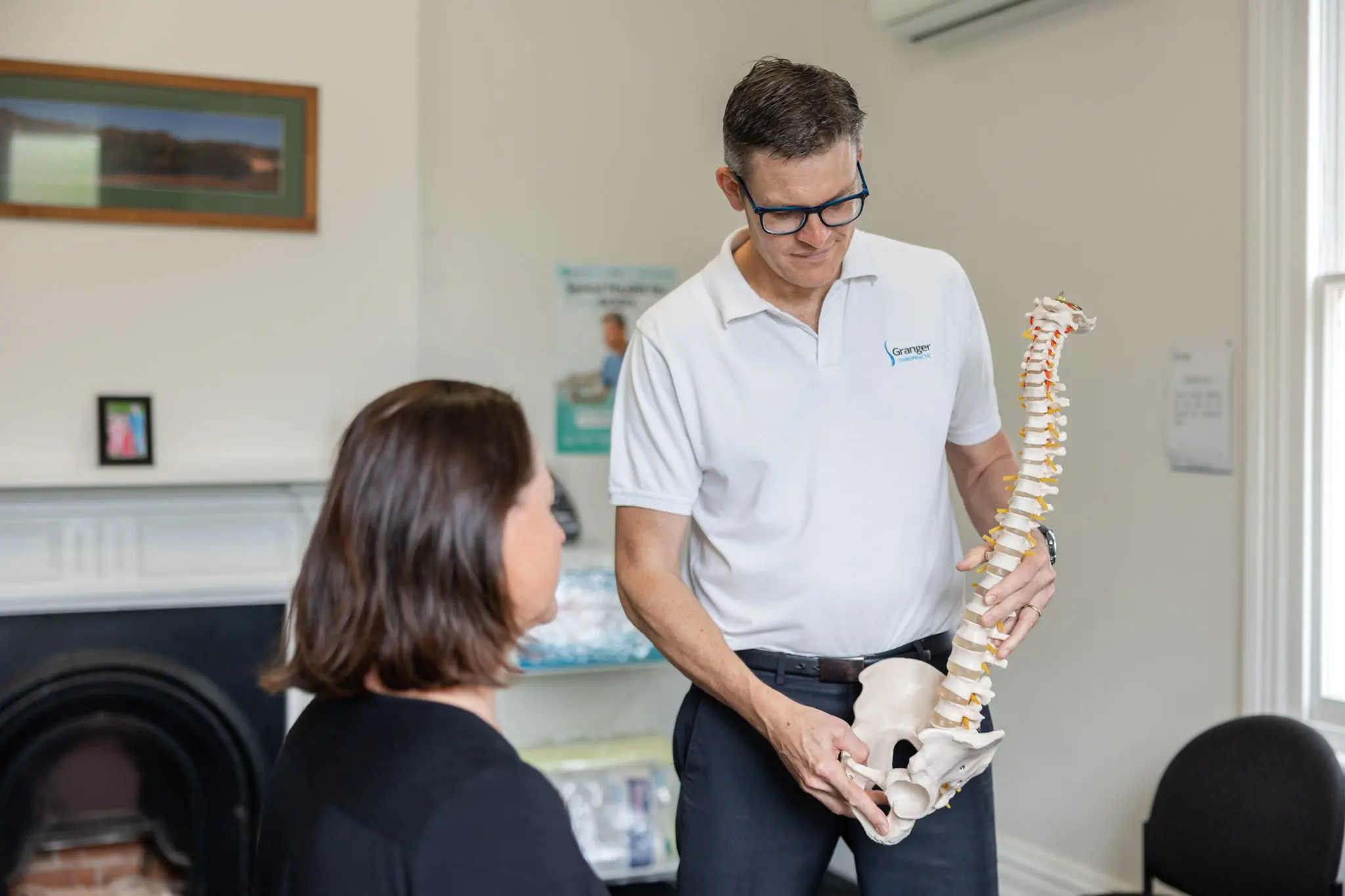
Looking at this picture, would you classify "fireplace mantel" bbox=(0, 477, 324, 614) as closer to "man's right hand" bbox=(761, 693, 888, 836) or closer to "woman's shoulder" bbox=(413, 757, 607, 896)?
"man's right hand" bbox=(761, 693, 888, 836)

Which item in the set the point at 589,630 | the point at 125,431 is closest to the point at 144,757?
the point at 125,431

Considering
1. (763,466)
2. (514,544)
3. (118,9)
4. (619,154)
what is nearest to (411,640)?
(514,544)

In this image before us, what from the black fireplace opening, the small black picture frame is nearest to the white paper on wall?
the black fireplace opening

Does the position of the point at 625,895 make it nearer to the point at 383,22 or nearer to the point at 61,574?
the point at 61,574

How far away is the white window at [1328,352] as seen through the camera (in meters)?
2.44

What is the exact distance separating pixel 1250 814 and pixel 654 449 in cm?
130

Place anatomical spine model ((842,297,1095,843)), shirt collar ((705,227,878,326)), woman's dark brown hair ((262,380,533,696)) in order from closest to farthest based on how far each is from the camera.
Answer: woman's dark brown hair ((262,380,533,696)) < anatomical spine model ((842,297,1095,843)) < shirt collar ((705,227,878,326))

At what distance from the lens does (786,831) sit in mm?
1741

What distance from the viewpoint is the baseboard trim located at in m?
3.01

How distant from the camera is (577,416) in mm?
3900

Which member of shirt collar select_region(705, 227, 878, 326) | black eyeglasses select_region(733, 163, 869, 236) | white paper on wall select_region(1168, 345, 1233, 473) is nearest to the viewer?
black eyeglasses select_region(733, 163, 869, 236)

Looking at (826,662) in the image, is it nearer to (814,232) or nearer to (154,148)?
(814,232)

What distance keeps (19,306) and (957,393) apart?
2374 millimetres

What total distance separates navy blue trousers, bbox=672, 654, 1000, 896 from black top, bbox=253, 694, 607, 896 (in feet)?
2.61
